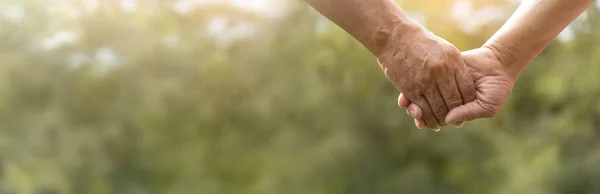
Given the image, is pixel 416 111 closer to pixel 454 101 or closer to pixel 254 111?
pixel 454 101

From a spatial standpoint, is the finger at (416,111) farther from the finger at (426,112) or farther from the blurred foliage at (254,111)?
the blurred foliage at (254,111)

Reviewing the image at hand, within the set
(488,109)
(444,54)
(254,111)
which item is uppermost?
(254,111)

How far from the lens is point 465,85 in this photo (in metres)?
1.19

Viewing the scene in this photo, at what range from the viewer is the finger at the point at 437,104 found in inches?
46.6

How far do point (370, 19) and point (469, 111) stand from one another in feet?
0.88

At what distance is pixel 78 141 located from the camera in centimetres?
195

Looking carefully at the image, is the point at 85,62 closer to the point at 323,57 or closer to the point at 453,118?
the point at 323,57

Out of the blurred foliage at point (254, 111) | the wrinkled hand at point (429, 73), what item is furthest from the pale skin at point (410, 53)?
the blurred foliage at point (254, 111)

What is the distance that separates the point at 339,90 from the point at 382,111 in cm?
15

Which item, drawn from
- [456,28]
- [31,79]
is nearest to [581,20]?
[456,28]

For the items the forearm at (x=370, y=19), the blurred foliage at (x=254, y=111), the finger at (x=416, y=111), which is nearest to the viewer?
the forearm at (x=370, y=19)

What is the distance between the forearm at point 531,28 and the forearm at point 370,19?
7.3 inches

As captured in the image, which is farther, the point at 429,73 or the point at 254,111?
the point at 254,111

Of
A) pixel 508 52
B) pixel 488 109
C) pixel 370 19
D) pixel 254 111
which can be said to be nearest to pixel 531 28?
pixel 508 52
